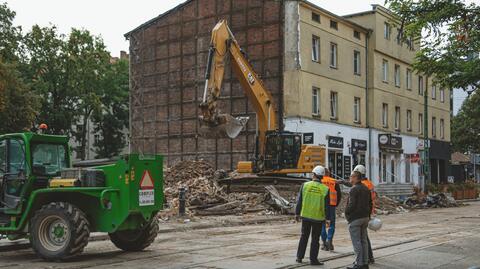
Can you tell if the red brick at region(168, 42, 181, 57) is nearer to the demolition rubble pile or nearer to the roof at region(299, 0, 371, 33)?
the roof at region(299, 0, 371, 33)

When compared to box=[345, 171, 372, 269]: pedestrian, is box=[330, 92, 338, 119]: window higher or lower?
higher

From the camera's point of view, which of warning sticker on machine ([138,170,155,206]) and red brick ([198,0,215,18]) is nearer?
warning sticker on machine ([138,170,155,206])

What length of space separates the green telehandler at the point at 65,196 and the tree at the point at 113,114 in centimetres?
4647

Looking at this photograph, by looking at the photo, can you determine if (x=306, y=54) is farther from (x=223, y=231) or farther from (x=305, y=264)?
(x=305, y=264)

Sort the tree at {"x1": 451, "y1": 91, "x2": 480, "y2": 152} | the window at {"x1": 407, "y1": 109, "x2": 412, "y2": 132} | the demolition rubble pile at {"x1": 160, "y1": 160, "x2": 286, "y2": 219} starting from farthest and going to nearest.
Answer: the tree at {"x1": 451, "y1": 91, "x2": 480, "y2": 152}
the window at {"x1": 407, "y1": 109, "x2": 412, "y2": 132}
the demolition rubble pile at {"x1": 160, "y1": 160, "x2": 286, "y2": 219}

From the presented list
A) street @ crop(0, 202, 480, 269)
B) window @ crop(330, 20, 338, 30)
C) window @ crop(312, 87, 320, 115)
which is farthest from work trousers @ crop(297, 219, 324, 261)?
window @ crop(330, 20, 338, 30)

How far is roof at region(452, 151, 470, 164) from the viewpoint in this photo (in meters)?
75.7

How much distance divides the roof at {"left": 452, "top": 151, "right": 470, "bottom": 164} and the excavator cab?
165ft

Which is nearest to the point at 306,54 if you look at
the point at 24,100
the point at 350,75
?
the point at 350,75

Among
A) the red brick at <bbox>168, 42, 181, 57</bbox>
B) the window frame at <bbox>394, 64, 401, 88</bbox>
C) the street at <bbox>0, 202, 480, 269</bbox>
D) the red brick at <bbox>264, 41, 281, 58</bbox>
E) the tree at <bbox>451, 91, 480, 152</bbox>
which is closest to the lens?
the street at <bbox>0, 202, 480, 269</bbox>

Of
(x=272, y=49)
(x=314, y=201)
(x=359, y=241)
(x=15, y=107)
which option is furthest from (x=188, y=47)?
(x=359, y=241)

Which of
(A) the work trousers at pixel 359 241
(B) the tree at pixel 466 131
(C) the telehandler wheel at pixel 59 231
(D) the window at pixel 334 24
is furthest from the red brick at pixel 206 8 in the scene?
(B) the tree at pixel 466 131

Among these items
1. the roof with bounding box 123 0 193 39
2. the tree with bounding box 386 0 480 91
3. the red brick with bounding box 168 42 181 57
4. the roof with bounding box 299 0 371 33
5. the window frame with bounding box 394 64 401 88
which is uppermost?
the roof with bounding box 123 0 193 39

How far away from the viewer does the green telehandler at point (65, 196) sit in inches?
471
